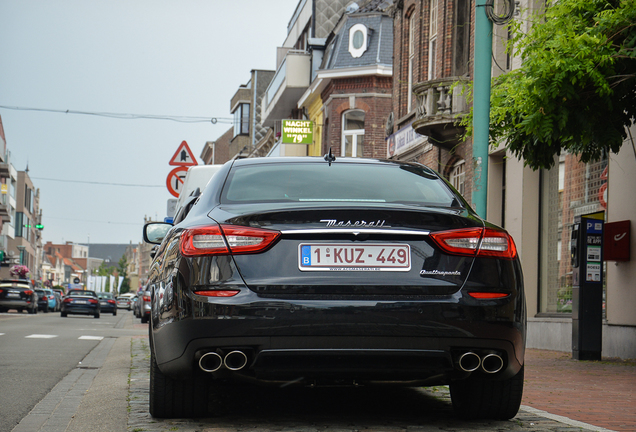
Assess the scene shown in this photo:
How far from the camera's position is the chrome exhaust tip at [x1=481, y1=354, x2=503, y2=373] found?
4.75 meters

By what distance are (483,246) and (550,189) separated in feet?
39.6

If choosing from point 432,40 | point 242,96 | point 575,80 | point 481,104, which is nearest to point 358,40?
point 432,40

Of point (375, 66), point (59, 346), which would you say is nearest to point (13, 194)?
Result: point (375, 66)

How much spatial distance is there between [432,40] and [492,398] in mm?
19153

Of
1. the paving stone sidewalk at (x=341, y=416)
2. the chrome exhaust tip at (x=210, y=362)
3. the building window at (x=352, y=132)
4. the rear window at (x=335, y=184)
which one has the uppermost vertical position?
the building window at (x=352, y=132)

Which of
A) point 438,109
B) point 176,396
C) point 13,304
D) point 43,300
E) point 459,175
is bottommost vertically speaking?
point 43,300

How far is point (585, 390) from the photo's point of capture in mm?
7930

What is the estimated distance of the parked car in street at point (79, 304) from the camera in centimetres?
3900

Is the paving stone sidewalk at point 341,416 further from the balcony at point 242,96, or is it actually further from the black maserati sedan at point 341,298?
the balcony at point 242,96

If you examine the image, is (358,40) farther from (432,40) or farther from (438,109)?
(438,109)

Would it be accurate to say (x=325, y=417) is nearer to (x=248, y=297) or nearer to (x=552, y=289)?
(x=248, y=297)

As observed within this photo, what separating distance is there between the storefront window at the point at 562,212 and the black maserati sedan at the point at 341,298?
31.5ft

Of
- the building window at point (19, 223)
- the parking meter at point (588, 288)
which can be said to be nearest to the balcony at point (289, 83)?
the parking meter at point (588, 288)

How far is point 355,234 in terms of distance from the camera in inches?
181
